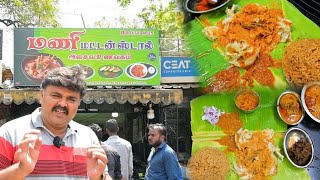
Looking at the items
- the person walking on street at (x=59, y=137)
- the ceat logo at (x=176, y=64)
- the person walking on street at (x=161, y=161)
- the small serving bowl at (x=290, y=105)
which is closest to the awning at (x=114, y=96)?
the ceat logo at (x=176, y=64)

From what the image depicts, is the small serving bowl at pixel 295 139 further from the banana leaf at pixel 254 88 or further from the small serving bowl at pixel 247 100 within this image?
the small serving bowl at pixel 247 100

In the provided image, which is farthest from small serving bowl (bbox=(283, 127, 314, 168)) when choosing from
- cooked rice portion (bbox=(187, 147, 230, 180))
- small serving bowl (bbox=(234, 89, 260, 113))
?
cooked rice portion (bbox=(187, 147, 230, 180))

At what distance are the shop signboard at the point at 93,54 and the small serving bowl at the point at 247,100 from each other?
226cm

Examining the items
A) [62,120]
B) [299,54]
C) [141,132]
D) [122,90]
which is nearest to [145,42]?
[122,90]

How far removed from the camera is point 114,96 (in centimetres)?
740

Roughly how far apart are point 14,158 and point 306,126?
534 centimetres

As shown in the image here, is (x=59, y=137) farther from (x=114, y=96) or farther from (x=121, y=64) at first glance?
(x=121, y=64)

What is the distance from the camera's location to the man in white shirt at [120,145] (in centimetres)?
554

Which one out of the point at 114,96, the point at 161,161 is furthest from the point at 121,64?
the point at 161,161

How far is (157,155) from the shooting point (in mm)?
4953

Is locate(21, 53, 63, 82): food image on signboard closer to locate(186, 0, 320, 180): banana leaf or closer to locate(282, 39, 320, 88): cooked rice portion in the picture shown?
locate(186, 0, 320, 180): banana leaf

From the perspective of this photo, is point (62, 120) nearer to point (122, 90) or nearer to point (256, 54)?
point (256, 54)

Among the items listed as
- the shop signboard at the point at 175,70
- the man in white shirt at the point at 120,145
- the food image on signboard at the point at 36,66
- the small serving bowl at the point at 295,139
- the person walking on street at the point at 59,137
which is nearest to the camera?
the person walking on street at the point at 59,137

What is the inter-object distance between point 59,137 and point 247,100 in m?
4.56
